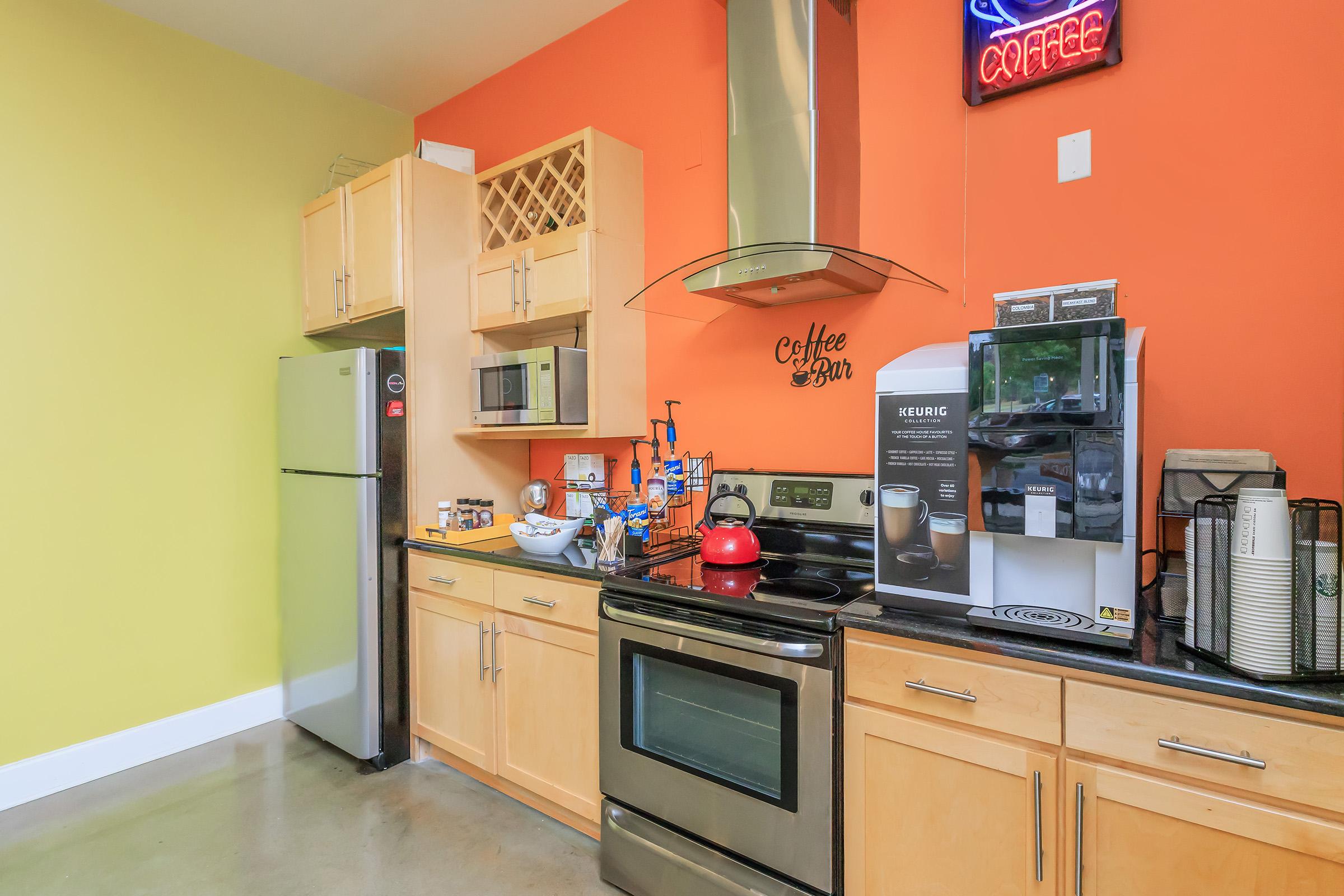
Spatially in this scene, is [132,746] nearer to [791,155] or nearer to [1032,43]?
[791,155]

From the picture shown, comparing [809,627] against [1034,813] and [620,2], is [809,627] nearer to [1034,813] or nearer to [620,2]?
[1034,813]

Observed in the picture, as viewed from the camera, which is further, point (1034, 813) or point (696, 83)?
point (696, 83)

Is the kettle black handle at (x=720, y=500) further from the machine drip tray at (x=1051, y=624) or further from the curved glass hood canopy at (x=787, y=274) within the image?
the machine drip tray at (x=1051, y=624)

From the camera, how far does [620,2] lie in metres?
2.75

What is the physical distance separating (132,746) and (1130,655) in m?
3.51

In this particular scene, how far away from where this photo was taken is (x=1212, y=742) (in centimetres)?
114

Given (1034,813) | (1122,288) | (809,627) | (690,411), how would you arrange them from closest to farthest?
(1034,813) → (809,627) → (1122,288) → (690,411)

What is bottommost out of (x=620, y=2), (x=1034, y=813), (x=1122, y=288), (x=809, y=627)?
(x=1034, y=813)

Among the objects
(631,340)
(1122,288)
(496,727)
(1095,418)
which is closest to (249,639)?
(496,727)

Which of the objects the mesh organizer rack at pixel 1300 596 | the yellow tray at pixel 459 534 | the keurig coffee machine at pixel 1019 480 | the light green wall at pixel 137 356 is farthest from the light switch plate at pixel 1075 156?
the light green wall at pixel 137 356

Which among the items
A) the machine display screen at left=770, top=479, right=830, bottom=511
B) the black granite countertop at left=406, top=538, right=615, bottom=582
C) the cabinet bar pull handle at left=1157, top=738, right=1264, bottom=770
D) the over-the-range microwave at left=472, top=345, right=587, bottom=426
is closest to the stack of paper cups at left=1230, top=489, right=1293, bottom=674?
the cabinet bar pull handle at left=1157, top=738, right=1264, bottom=770

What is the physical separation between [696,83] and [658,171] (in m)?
0.34

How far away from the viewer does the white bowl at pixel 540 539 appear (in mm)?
2359

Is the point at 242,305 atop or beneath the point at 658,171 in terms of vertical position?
beneath
